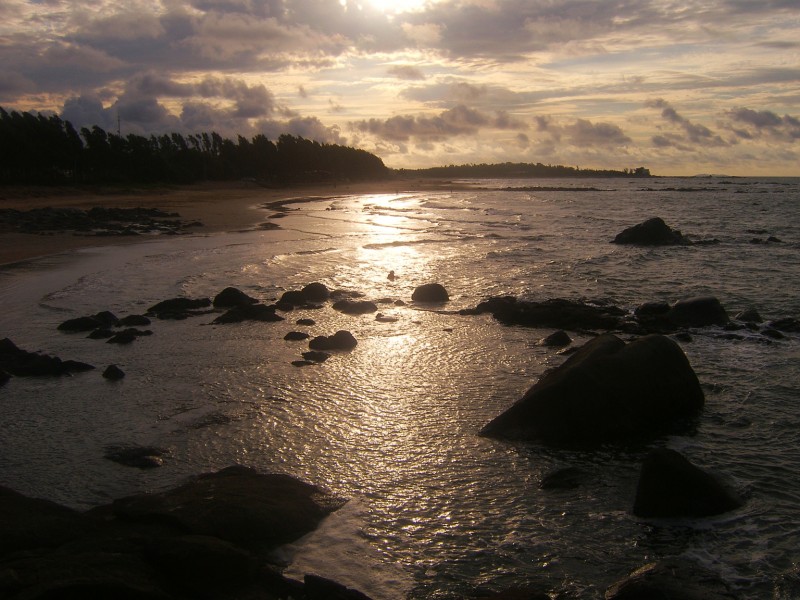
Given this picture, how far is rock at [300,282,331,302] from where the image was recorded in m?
19.5

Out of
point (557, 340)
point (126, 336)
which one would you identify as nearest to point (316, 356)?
point (126, 336)

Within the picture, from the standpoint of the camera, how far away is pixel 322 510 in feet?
24.0

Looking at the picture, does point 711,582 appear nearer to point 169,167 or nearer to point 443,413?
point 443,413

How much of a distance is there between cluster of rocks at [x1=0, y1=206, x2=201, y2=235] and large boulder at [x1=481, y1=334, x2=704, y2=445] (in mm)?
33791

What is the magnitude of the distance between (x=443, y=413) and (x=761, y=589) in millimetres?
5067

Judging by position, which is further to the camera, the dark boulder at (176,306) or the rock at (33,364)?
the dark boulder at (176,306)

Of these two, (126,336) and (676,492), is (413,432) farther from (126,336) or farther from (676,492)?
(126,336)

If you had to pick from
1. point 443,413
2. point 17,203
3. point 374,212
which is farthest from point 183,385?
point 17,203

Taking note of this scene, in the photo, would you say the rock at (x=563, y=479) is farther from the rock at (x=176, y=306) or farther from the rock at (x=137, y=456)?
the rock at (x=176, y=306)

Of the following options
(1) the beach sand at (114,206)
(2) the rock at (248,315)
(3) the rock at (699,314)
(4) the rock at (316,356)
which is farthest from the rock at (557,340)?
(1) the beach sand at (114,206)

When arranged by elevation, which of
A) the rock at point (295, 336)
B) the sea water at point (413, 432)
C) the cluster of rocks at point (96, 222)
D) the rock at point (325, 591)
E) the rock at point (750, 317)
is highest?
the cluster of rocks at point (96, 222)

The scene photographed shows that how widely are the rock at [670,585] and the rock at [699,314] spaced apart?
10.7m

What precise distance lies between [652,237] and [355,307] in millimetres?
21729

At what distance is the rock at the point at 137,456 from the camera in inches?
333
